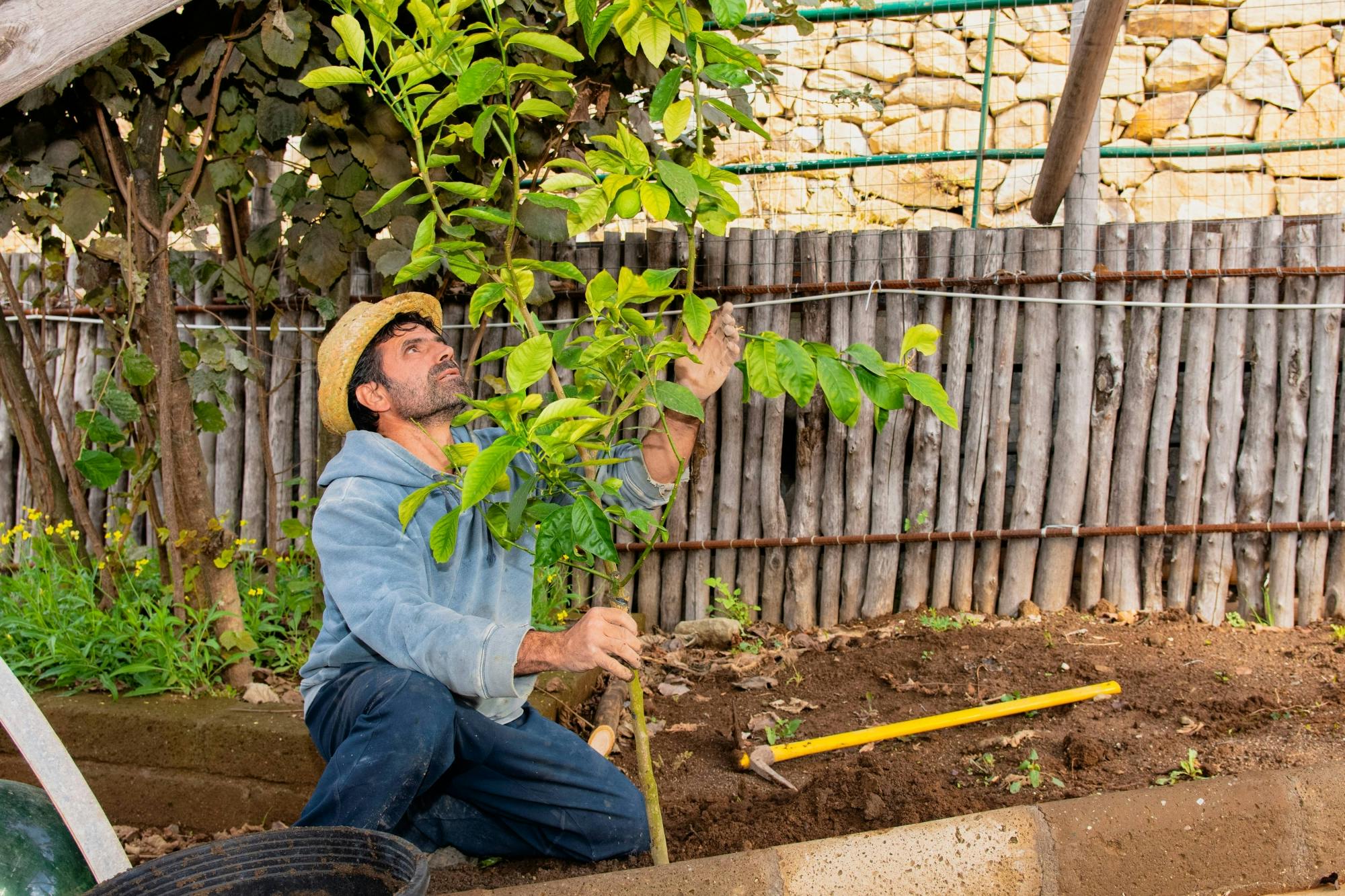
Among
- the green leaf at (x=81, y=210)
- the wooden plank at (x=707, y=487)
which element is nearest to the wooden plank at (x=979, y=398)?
the wooden plank at (x=707, y=487)

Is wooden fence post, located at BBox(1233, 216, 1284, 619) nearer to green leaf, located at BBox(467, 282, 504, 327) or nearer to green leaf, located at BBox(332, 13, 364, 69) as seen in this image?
green leaf, located at BBox(467, 282, 504, 327)

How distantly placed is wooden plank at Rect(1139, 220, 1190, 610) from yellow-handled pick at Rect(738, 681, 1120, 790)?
1.17m

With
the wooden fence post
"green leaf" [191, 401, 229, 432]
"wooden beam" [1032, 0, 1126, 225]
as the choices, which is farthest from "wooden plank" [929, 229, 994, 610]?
"green leaf" [191, 401, 229, 432]

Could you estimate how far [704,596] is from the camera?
185 inches

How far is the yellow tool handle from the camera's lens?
318cm

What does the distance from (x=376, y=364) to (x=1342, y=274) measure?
3.68 metres

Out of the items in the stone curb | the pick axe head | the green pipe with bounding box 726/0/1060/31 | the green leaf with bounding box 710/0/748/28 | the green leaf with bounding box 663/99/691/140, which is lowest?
the pick axe head

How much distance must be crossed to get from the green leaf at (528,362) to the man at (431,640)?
43 cm

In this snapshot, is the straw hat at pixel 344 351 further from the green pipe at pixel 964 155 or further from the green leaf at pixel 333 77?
the green pipe at pixel 964 155

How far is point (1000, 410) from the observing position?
4.51m

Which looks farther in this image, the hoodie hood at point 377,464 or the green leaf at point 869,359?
the hoodie hood at point 377,464

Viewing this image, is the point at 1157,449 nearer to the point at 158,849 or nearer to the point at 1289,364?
the point at 1289,364

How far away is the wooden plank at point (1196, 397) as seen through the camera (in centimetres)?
438

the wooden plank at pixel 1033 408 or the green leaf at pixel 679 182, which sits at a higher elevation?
the green leaf at pixel 679 182
